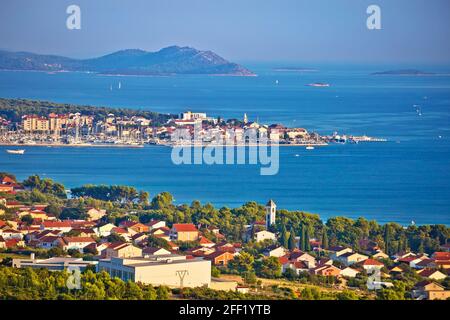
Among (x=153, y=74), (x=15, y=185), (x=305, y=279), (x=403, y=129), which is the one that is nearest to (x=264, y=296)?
(x=305, y=279)

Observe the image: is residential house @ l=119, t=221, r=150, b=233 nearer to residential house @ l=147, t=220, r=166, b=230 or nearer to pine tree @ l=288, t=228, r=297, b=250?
residential house @ l=147, t=220, r=166, b=230

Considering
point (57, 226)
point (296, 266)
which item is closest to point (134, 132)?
point (57, 226)

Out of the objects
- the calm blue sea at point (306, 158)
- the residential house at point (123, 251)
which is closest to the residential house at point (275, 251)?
the residential house at point (123, 251)

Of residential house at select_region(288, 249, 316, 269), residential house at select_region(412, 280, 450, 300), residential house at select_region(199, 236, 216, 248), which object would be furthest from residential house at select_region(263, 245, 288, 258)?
residential house at select_region(412, 280, 450, 300)

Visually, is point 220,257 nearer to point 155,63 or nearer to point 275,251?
point 275,251

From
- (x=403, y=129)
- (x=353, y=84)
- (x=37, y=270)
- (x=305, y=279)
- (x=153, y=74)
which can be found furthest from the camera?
(x=153, y=74)
